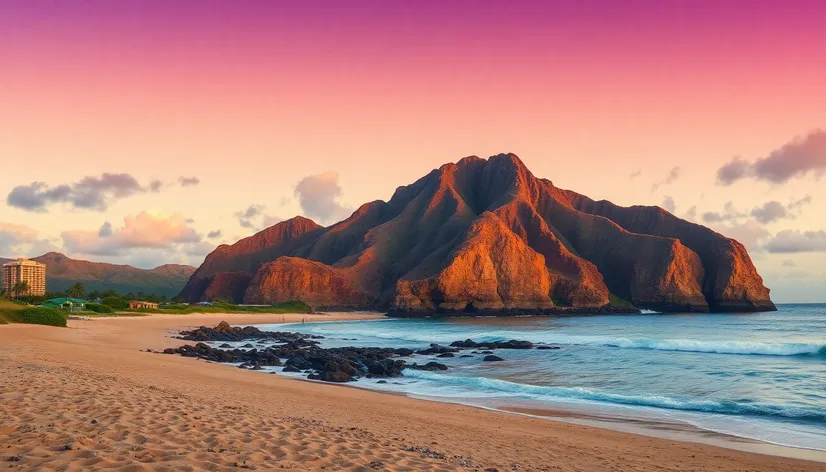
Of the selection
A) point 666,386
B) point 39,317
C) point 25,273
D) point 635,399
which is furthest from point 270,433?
point 25,273

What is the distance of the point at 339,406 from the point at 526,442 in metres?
5.69

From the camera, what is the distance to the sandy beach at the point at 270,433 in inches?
266

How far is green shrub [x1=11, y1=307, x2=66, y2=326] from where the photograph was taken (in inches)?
1529

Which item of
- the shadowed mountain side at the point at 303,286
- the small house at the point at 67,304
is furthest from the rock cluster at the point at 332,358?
the shadowed mountain side at the point at 303,286

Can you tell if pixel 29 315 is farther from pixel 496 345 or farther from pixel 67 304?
pixel 496 345

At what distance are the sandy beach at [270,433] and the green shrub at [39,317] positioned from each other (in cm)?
2539

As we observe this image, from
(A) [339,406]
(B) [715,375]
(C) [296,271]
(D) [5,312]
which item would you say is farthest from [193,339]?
(C) [296,271]

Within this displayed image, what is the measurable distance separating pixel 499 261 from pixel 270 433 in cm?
11567

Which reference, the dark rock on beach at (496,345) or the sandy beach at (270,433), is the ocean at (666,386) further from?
the dark rock on beach at (496,345)

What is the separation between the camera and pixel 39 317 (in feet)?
130

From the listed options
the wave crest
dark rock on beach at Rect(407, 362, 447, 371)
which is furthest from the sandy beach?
dark rock on beach at Rect(407, 362, 447, 371)

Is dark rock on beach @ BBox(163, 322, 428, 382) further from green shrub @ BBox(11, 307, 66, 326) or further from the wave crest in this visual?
green shrub @ BBox(11, 307, 66, 326)

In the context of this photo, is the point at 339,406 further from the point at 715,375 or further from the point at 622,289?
the point at 622,289

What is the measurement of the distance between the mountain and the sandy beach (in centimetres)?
9964
